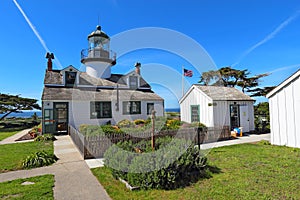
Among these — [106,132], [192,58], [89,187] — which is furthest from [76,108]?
[89,187]

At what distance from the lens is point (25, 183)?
4738 mm

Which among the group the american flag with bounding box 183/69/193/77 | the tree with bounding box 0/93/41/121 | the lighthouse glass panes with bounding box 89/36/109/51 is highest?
the lighthouse glass panes with bounding box 89/36/109/51

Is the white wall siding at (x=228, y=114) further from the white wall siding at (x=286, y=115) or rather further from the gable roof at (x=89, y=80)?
the gable roof at (x=89, y=80)

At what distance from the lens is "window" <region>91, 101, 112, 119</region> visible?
625 inches

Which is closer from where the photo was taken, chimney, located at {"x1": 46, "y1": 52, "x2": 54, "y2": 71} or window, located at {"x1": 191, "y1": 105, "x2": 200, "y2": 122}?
window, located at {"x1": 191, "y1": 105, "x2": 200, "y2": 122}

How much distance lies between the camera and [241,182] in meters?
4.46

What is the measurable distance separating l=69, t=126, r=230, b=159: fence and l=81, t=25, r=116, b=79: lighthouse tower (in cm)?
1281

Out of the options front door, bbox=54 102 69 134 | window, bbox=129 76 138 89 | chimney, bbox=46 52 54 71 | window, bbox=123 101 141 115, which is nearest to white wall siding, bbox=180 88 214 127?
window, bbox=123 101 141 115

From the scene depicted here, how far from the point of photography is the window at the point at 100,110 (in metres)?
15.9

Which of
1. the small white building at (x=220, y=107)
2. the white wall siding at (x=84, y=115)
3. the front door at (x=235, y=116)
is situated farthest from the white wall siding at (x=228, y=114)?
the white wall siding at (x=84, y=115)

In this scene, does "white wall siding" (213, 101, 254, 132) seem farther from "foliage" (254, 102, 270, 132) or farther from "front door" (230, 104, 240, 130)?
"foliage" (254, 102, 270, 132)

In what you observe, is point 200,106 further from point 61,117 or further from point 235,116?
point 61,117

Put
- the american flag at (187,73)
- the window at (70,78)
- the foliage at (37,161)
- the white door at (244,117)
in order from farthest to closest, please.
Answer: the american flag at (187,73)
the window at (70,78)
the white door at (244,117)
the foliage at (37,161)

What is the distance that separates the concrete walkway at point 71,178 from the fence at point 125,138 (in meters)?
0.57
